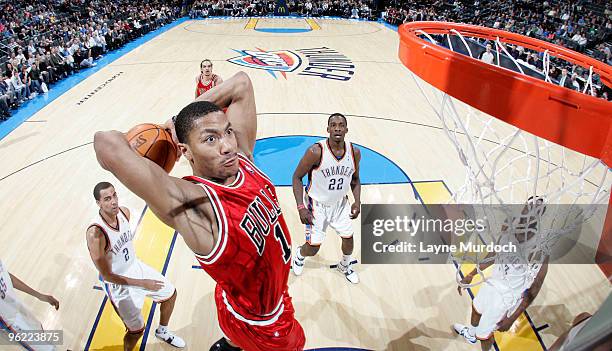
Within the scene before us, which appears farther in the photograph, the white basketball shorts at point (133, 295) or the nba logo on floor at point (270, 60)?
the nba logo on floor at point (270, 60)

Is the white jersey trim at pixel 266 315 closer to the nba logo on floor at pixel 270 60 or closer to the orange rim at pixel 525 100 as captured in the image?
the orange rim at pixel 525 100

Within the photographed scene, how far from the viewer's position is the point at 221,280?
1767 mm

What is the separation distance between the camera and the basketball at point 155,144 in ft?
6.77

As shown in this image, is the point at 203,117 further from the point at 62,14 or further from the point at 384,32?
the point at 62,14

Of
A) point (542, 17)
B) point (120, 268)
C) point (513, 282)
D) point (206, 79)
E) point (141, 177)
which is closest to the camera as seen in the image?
point (141, 177)

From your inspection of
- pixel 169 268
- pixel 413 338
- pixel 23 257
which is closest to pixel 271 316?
pixel 413 338

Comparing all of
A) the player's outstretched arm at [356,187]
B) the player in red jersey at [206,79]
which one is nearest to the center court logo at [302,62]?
the player in red jersey at [206,79]

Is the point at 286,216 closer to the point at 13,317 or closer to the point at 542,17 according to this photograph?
the point at 13,317

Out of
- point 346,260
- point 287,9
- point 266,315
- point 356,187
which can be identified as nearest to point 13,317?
point 266,315

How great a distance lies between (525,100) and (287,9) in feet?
79.1

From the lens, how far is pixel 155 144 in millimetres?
2098

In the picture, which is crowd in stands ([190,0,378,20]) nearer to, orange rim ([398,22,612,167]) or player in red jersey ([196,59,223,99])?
player in red jersey ([196,59,223,99])

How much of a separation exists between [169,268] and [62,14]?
20316 millimetres

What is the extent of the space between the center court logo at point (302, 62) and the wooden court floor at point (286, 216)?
5.1 inches
